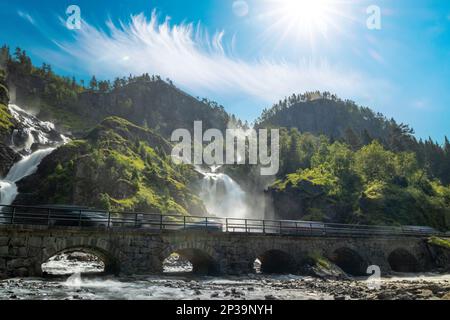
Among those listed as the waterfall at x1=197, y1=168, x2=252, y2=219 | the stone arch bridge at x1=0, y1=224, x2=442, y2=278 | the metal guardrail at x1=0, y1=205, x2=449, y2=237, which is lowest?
the stone arch bridge at x1=0, y1=224, x2=442, y2=278

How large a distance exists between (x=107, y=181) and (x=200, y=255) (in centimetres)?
4538

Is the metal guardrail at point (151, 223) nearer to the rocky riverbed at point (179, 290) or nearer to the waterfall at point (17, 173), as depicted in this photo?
the rocky riverbed at point (179, 290)

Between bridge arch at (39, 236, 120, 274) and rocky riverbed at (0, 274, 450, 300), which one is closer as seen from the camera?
rocky riverbed at (0, 274, 450, 300)

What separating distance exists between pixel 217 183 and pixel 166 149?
4182 cm

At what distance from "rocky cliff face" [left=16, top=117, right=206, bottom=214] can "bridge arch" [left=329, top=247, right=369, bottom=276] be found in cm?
4032

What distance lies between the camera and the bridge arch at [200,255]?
28125 mm

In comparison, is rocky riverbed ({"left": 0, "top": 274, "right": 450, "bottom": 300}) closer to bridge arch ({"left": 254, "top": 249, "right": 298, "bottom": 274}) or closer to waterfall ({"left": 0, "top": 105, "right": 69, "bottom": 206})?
bridge arch ({"left": 254, "top": 249, "right": 298, "bottom": 274})

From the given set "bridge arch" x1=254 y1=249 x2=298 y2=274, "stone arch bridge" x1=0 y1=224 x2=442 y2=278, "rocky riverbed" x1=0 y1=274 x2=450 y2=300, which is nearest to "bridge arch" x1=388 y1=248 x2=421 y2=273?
"stone arch bridge" x1=0 y1=224 x2=442 y2=278

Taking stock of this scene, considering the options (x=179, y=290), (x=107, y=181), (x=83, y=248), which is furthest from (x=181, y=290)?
(x=107, y=181)

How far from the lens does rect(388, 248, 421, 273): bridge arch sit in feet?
142

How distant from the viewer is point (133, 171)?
82.2 meters
